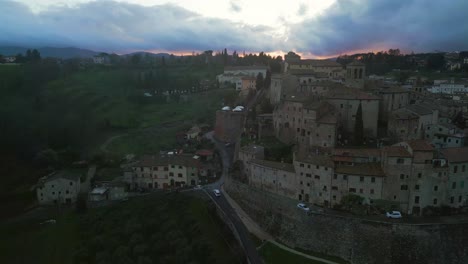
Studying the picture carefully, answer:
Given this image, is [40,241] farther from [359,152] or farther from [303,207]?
[359,152]

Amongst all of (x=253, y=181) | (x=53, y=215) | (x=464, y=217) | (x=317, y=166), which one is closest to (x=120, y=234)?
(x=53, y=215)

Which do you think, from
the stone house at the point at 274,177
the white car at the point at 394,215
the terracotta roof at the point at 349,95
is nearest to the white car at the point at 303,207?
the stone house at the point at 274,177

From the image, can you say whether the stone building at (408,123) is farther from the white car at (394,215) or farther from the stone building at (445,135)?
the white car at (394,215)

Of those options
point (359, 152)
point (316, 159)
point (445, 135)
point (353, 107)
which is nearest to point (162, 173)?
point (316, 159)

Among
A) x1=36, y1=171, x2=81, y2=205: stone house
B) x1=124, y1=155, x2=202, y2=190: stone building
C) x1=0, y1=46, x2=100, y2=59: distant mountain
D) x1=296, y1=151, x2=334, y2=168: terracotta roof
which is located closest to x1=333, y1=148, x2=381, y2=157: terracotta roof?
x1=296, y1=151, x2=334, y2=168: terracotta roof

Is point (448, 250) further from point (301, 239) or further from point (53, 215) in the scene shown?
point (53, 215)

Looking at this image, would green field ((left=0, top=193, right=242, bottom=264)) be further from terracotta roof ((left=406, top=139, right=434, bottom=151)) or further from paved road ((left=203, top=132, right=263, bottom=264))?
terracotta roof ((left=406, top=139, right=434, bottom=151))

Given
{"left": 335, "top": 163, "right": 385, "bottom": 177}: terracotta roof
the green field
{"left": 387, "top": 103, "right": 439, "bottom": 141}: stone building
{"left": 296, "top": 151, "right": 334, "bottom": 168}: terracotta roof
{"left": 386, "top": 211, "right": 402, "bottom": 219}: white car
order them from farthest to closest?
1. {"left": 387, "top": 103, "right": 439, "bottom": 141}: stone building
2. {"left": 296, "top": 151, "right": 334, "bottom": 168}: terracotta roof
3. {"left": 335, "top": 163, "right": 385, "bottom": 177}: terracotta roof
4. {"left": 386, "top": 211, "right": 402, "bottom": 219}: white car
5. the green field
